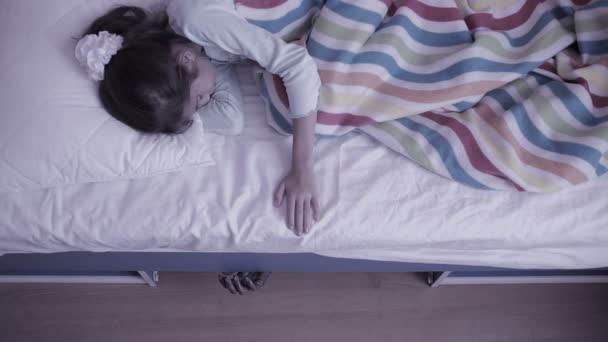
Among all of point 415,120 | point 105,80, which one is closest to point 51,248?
point 105,80

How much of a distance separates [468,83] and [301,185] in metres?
0.35

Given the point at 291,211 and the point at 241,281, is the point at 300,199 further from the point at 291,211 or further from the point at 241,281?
the point at 241,281

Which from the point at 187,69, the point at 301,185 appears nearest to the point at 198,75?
the point at 187,69

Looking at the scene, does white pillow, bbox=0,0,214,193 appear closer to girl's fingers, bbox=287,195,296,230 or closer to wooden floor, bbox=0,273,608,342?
girl's fingers, bbox=287,195,296,230

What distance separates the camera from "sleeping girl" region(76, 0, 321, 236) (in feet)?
2.16

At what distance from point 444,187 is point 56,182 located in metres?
0.70

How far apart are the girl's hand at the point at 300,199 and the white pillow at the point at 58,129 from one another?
16 cm

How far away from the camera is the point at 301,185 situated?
0.69 meters

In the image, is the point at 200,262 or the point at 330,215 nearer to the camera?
the point at 330,215

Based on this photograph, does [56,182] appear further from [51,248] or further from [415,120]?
[415,120]

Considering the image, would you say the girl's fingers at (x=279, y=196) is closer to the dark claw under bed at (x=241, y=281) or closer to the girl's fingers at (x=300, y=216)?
the girl's fingers at (x=300, y=216)

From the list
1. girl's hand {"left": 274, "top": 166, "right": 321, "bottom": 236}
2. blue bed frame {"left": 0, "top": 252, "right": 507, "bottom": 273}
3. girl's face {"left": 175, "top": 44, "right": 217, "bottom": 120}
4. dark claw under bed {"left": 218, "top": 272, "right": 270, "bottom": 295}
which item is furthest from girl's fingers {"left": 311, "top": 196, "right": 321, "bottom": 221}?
dark claw under bed {"left": 218, "top": 272, "right": 270, "bottom": 295}

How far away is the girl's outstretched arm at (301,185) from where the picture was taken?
69cm

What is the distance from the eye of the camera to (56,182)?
0.71 metres
